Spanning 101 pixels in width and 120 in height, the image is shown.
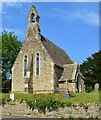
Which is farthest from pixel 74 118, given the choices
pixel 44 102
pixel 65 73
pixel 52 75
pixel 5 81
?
pixel 5 81

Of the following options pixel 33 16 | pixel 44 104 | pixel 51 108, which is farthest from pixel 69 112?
pixel 33 16

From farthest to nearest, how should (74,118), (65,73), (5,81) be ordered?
(5,81) < (65,73) < (74,118)

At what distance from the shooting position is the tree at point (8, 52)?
57.4 metres

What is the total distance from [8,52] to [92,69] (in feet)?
62.8

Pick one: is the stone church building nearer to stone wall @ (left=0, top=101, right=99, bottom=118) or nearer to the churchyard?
the churchyard

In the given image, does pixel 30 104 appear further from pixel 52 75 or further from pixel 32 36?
pixel 32 36

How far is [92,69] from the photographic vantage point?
214 ft

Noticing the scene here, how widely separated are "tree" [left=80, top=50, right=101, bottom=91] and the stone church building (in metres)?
12.5

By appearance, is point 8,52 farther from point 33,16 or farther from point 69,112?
point 69,112

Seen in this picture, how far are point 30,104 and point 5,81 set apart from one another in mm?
28142

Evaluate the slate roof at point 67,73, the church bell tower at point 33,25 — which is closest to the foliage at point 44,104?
the slate roof at point 67,73

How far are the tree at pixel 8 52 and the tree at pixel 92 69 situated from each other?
50.4ft

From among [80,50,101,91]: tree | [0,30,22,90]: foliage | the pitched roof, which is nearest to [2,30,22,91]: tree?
[0,30,22,90]: foliage

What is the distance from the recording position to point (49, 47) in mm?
47844
